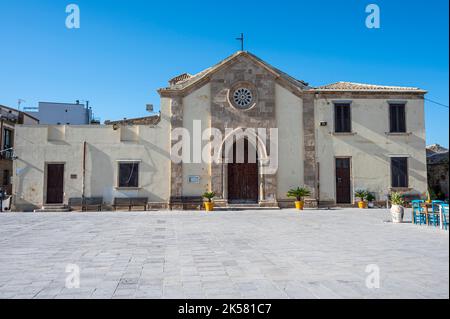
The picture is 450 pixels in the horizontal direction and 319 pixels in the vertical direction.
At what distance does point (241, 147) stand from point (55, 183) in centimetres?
1029

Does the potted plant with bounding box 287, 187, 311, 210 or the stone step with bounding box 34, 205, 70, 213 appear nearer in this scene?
the stone step with bounding box 34, 205, 70, 213

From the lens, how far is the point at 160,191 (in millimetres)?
20562

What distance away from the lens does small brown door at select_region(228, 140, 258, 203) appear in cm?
2116

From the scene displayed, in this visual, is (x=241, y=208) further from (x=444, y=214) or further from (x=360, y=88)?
(x=444, y=214)

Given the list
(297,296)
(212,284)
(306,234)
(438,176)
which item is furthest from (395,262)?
(438,176)

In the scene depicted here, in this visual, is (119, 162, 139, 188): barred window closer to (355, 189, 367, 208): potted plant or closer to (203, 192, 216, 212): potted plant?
(203, 192, 216, 212): potted plant

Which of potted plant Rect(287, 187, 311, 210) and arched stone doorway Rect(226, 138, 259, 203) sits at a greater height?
arched stone doorway Rect(226, 138, 259, 203)

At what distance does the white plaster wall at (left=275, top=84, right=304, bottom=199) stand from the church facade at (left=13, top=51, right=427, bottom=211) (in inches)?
2.2

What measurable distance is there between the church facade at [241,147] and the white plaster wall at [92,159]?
5 centimetres

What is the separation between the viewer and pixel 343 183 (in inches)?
846

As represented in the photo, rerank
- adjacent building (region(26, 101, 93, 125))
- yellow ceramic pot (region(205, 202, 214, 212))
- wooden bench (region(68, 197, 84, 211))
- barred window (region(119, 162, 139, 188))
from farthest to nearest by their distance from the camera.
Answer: adjacent building (region(26, 101, 93, 125)) → barred window (region(119, 162, 139, 188)) → wooden bench (region(68, 197, 84, 211)) → yellow ceramic pot (region(205, 202, 214, 212))

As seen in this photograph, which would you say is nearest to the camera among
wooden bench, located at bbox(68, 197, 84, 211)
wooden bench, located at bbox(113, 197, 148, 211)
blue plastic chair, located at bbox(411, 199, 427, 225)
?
blue plastic chair, located at bbox(411, 199, 427, 225)

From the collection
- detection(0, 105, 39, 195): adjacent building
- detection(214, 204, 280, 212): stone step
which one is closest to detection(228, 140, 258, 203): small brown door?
detection(214, 204, 280, 212): stone step

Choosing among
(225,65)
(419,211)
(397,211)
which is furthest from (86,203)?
(419,211)
